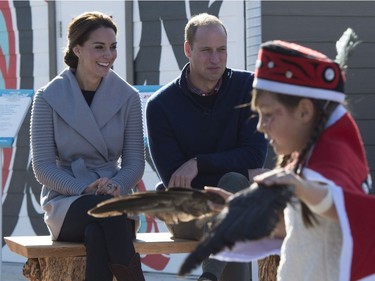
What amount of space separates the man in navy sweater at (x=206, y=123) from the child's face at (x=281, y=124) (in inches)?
77.2

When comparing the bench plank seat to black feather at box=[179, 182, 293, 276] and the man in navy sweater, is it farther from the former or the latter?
black feather at box=[179, 182, 293, 276]

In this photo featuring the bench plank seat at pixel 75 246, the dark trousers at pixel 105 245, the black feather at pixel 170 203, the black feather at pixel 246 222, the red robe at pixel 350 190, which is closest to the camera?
→ the black feather at pixel 246 222

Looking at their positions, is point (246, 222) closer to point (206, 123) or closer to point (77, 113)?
point (206, 123)

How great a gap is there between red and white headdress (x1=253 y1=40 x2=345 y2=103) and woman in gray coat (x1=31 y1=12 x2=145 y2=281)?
76.1 inches

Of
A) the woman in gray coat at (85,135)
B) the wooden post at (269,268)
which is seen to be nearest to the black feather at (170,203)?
the woman in gray coat at (85,135)

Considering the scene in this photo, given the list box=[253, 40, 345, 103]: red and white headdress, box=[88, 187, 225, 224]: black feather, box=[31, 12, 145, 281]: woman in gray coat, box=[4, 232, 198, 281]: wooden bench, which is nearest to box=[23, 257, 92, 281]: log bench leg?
box=[4, 232, 198, 281]: wooden bench

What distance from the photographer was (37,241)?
469cm

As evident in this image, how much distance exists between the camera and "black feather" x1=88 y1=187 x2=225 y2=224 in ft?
9.39

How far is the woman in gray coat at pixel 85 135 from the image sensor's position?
4.54m

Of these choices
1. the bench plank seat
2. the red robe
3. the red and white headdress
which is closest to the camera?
the red robe

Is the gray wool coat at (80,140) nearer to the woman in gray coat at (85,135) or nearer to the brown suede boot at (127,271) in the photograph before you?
the woman in gray coat at (85,135)

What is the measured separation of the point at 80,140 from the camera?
4.69m

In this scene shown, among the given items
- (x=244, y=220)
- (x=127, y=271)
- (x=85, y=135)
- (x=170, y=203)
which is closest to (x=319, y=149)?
(x=244, y=220)

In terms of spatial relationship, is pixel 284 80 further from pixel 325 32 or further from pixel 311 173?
pixel 325 32
